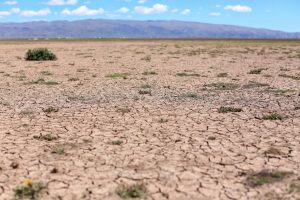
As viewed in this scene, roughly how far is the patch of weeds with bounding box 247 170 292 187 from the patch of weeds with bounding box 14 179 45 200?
333 centimetres

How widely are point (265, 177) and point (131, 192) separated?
89.8 inches

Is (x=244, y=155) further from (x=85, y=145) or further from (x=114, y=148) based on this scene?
(x=85, y=145)

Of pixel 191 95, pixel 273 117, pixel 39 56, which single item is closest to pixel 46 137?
pixel 273 117

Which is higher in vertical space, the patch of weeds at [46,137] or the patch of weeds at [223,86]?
the patch of weeds at [223,86]

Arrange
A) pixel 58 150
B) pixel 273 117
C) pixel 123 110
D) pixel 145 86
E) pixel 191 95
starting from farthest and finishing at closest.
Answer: pixel 145 86
pixel 191 95
pixel 123 110
pixel 273 117
pixel 58 150

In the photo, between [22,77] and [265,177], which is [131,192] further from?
[22,77]

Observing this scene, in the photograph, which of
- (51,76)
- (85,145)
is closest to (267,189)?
(85,145)

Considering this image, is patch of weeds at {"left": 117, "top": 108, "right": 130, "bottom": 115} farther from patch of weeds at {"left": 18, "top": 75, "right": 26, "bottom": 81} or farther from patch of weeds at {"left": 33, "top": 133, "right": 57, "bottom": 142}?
patch of weeds at {"left": 18, "top": 75, "right": 26, "bottom": 81}

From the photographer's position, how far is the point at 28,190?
671 cm

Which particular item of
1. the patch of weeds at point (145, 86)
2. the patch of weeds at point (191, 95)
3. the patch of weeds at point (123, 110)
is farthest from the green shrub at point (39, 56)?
the patch of weeds at point (123, 110)

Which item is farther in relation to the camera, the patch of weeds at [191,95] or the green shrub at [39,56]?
the green shrub at [39,56]

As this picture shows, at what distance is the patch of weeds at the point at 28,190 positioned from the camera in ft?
21.5

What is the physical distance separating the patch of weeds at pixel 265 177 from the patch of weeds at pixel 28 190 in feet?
10.9

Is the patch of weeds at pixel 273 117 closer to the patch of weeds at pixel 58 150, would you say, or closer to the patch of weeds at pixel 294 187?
the patch of weeds at pixel 294 187
